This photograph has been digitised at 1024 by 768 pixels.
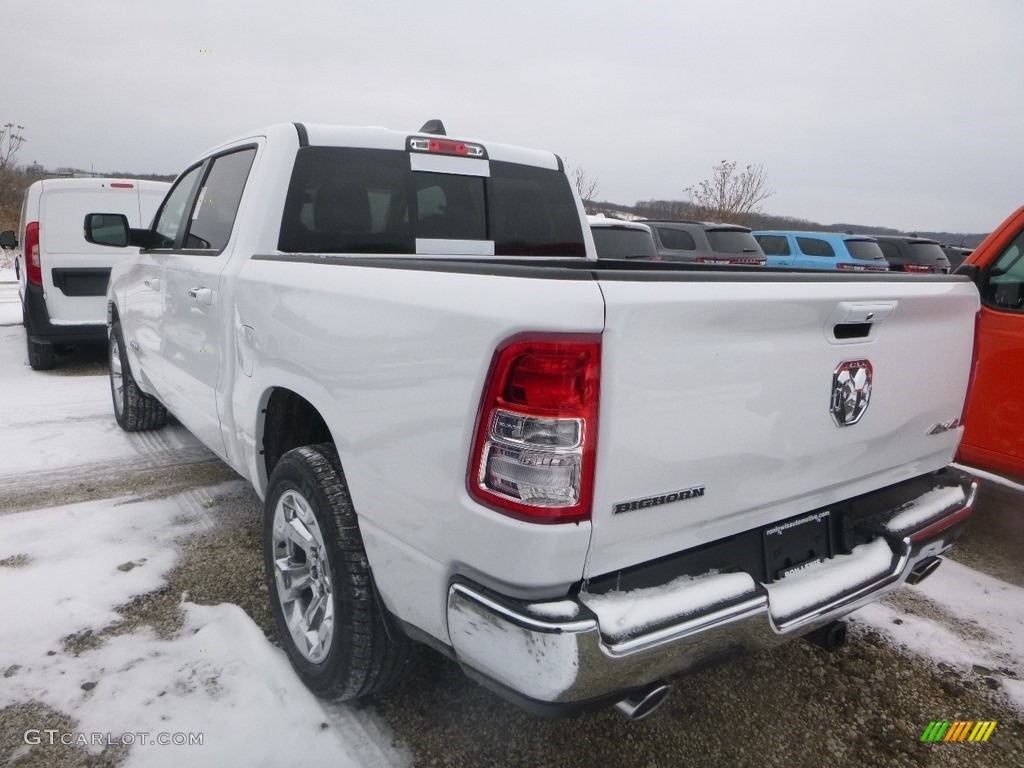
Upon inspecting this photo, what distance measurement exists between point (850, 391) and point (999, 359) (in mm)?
2007

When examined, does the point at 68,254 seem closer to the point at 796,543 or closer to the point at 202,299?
the point at 202,299

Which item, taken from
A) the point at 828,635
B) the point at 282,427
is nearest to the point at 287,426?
the point at 282,427

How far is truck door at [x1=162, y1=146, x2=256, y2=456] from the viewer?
3074mm

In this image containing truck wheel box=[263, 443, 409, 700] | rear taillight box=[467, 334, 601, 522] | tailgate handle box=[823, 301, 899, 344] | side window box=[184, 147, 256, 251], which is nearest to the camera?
rear taillight box=[467, 334, 601, 522]

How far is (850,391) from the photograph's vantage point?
6.64ft

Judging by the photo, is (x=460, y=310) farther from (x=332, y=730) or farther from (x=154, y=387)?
(x=154, y=387)

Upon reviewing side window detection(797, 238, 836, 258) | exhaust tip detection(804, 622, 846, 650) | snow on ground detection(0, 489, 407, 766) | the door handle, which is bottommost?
snow on ground detection(0, 489, 407, 766)

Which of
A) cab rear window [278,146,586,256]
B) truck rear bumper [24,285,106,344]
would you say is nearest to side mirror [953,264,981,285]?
cab rear window [278,146,586,256]

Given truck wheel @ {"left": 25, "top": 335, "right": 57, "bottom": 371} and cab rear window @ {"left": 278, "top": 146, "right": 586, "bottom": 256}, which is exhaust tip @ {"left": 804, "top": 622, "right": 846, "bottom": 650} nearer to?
cab rear window @ {"left": 278, "top": 146, "right": 586, "bottom": 256}

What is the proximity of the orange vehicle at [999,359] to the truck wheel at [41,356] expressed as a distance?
8365mm

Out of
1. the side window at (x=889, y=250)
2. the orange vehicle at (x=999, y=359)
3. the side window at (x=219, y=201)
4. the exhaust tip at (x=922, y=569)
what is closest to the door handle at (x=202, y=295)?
the side window at (x=219, y=201)

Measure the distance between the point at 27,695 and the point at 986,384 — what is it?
4274 mm

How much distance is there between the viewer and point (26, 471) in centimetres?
457

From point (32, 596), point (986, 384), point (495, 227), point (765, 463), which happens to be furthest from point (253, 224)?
point (986, 384)
